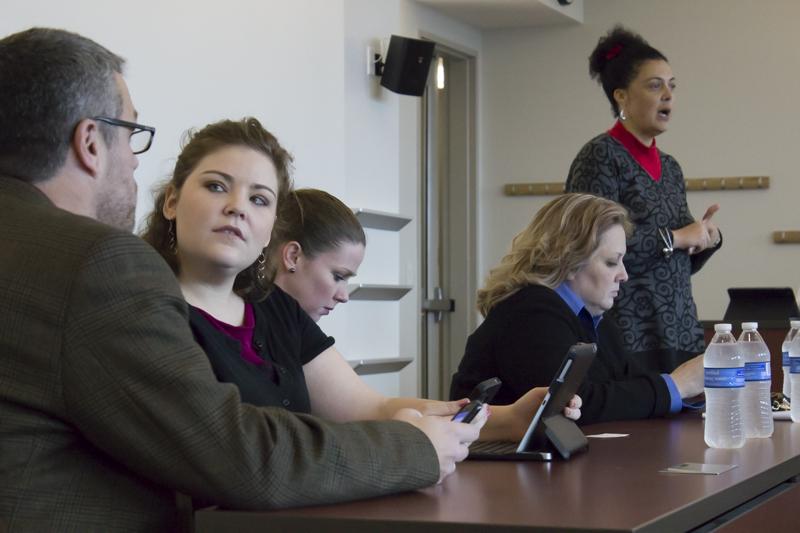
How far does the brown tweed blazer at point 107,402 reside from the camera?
1260mm

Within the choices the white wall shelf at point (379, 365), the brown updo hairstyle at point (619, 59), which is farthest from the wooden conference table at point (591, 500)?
the white wall shelf at point (379, 365)

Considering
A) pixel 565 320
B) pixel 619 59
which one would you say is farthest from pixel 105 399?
pixel 619 59

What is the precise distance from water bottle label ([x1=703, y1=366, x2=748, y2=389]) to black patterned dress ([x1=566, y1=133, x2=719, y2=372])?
4.51 ft

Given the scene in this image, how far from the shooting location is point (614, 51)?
403 centimetres

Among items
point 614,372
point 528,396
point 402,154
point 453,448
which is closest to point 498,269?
point 614,372

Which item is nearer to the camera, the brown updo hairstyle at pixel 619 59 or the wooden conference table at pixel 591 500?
the wooden conference table at pixel 591 500

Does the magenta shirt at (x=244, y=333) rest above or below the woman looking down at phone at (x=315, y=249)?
below

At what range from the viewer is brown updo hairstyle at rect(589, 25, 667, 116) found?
13.0ft

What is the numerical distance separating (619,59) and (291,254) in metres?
1.81

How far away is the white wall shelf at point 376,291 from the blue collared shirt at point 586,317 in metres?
2.61

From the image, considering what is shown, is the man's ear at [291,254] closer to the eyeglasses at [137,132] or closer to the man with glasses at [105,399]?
the eyeglasses at [137,132]

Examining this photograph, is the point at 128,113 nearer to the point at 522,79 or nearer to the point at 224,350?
the point at 224,350

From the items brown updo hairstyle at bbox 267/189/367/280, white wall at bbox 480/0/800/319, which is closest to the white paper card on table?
brown updo hairstyle at bbox 267/189/367/280

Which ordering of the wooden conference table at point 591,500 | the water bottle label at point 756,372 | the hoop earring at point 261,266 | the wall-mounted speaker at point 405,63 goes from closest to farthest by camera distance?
→ the wooden conference table at point 591,500, the hoop earring at point 261,266, the water bottle label at point 756,372, the wall-mounted speaker at point 405,63
